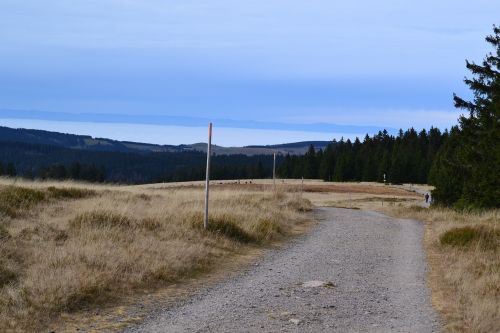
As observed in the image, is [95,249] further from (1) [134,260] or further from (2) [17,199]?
(2) [17,199]

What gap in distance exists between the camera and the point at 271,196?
27.6 m

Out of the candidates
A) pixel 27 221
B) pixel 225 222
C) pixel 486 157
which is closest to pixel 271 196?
pixel 486 157

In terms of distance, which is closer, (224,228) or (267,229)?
(224,228)

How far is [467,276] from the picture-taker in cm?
965

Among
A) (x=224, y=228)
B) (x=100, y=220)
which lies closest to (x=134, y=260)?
(x=100, y=220)

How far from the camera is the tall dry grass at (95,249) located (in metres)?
7.11

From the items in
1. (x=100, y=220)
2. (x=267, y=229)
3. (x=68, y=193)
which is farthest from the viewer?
(x=68, y=193)

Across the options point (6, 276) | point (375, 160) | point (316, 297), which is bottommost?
point (316, 297)

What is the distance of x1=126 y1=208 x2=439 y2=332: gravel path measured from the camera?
22.0 feet

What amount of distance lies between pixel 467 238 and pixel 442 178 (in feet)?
77.1

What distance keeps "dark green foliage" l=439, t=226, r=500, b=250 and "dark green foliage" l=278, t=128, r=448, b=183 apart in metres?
86.8

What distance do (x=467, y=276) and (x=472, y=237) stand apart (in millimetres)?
4709

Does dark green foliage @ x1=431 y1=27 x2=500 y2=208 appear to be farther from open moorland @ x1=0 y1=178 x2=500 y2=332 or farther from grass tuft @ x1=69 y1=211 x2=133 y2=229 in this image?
grass tuft @ x1=69 y1=211 x2=133 y2=229

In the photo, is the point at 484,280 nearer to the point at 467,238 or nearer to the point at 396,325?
the point at 396,325
